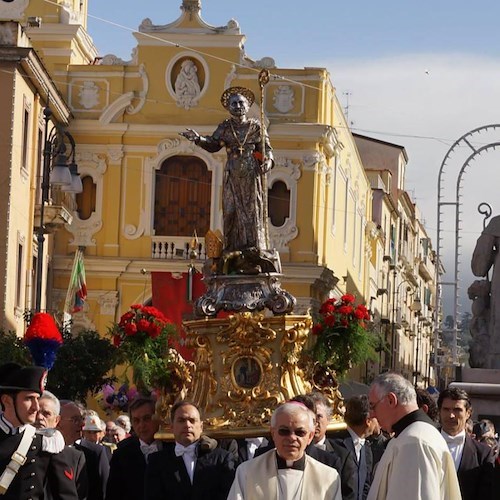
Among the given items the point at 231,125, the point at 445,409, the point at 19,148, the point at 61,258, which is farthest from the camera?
the point at 61,258

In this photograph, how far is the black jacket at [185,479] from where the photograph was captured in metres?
11.9

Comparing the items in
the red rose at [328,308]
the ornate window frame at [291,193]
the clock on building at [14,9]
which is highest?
the clock on building at [14,9]

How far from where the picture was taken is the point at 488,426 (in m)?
17.2

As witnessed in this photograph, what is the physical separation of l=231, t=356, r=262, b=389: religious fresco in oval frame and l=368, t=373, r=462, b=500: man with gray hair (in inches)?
429

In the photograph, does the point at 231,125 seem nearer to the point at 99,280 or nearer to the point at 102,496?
the point at 102,496

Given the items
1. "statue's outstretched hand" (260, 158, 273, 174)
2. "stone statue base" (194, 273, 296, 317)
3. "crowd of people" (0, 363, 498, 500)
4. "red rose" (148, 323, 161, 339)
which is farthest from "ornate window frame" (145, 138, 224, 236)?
"crowd of people" (0, 363, 498, 500)

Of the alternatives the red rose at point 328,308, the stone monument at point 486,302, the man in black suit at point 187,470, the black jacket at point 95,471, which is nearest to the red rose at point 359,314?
the red rose at point 328,308

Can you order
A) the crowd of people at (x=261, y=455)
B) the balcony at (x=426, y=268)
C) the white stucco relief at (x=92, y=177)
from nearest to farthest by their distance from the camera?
1. the crowd of people at (x=261, y=455)
2. the white stucco relief at (x=92, y=177)
3. the balcony at (x=426, y=268)

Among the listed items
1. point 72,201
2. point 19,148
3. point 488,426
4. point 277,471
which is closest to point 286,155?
point 72,201

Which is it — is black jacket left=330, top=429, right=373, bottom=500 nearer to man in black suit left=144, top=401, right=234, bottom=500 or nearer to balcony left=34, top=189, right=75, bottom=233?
man in black suit left=144, top=401, right=234, bottom=500

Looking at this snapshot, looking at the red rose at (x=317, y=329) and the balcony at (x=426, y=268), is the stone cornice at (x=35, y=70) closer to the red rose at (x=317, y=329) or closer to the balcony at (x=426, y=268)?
the red rose at (x=317, y=329)

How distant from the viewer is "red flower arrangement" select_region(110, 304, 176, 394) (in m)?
22.6

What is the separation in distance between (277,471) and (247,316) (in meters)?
10.7

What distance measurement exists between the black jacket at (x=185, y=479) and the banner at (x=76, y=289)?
33896 millimetres
